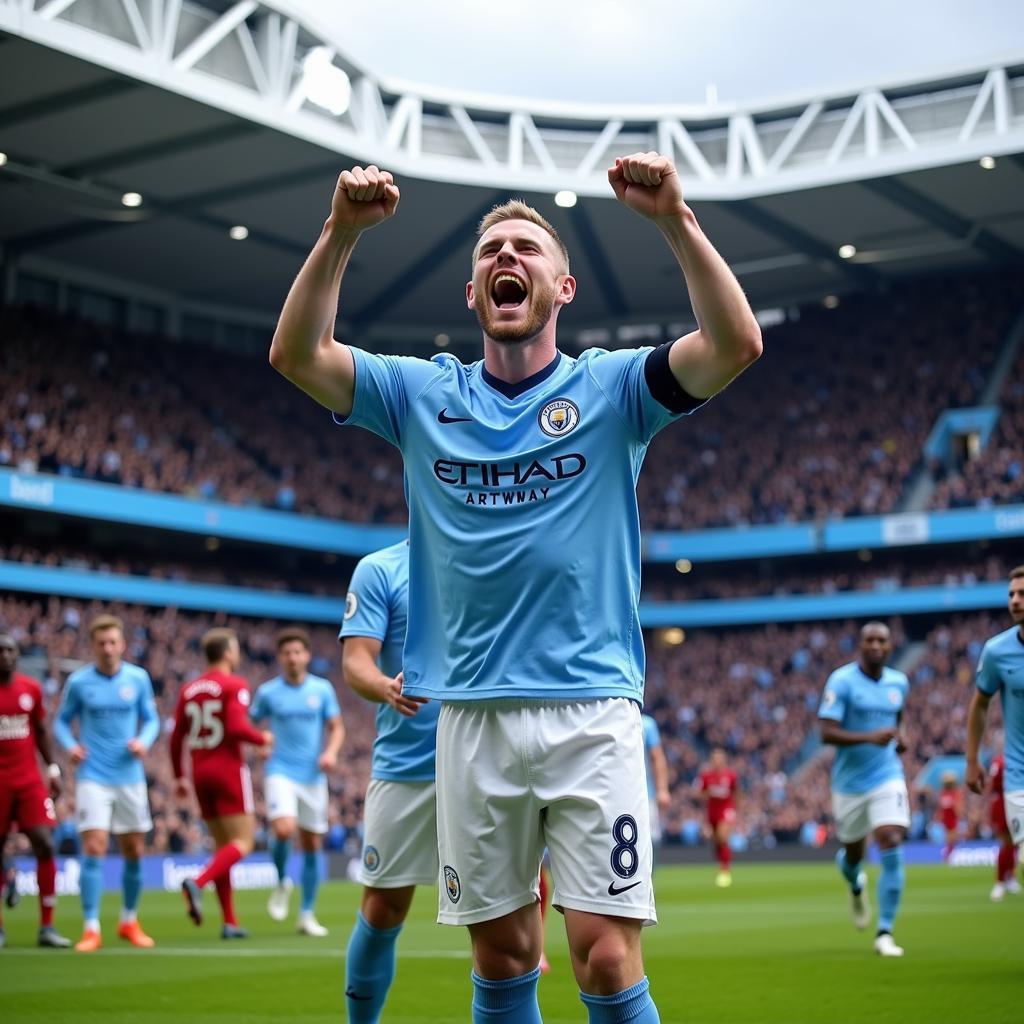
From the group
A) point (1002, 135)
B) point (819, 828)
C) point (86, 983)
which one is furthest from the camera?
point (819, 828)

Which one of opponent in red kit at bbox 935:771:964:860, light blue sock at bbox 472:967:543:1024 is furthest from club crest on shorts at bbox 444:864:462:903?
opponent in red kit at bbox 935:771:964:860

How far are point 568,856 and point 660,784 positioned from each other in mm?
13437

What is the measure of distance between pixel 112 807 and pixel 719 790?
48.9ft

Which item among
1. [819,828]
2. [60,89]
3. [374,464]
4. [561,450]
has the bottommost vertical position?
[819,828]

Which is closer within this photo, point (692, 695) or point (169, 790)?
point (169, 790)

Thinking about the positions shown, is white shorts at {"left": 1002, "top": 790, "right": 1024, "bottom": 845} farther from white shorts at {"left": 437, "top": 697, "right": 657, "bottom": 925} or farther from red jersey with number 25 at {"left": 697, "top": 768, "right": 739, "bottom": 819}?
red jersey with number 25 at {"left": 697, "top": 768, "right": 739, "bottom": 819}

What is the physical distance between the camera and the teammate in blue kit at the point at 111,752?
40.8 ft

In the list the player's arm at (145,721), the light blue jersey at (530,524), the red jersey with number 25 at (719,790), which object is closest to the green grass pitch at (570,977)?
the player's arm at (145,721)

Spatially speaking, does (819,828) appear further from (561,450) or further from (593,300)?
(561,450)

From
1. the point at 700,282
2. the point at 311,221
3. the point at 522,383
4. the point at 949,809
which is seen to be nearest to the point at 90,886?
the point at 522,383

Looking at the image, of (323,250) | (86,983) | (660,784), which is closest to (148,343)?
(660,784)

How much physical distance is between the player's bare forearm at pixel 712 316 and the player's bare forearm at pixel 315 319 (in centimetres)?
89

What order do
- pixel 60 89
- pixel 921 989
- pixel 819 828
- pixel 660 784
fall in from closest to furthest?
pixel 921 989, pixel 660 784, pixel 60 89, pixel 819 828

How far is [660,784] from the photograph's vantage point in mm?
17125
